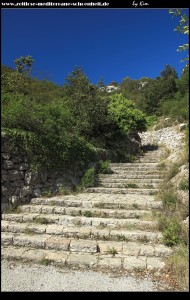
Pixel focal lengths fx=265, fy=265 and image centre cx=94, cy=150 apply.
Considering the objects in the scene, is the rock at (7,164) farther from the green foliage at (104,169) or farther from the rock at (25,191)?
the green foliage at (104,169)

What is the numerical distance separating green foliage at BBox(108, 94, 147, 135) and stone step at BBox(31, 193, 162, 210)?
6097mm

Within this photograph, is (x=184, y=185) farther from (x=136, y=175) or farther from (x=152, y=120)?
(x=152, y=120)

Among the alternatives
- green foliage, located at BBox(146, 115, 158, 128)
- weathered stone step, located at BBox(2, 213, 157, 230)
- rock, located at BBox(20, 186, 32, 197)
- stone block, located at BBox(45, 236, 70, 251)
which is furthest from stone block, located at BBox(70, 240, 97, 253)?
green foliage, located at BBox(146, 115, 158, 128)

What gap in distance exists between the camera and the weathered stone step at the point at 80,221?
5.59 metres

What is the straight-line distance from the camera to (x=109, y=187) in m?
8.52

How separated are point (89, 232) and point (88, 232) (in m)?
0.02

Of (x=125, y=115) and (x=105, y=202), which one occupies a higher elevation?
(x=125, y=115)

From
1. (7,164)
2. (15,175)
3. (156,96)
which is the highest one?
(156,96)

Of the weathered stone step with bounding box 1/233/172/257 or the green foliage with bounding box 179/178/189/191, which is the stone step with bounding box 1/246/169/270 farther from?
the green foliage with bounding box 179/178/189/191

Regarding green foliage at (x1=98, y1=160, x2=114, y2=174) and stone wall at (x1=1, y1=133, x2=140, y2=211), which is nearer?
stone wall at (x1=1, y1=133, x2=140, y2=211)

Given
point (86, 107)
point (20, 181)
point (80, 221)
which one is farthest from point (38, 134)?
point (86, 107)

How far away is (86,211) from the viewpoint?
6.23m

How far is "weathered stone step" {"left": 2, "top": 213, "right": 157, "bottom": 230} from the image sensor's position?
5.59m

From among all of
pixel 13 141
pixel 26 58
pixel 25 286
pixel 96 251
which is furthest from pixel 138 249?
pixel 26 58
